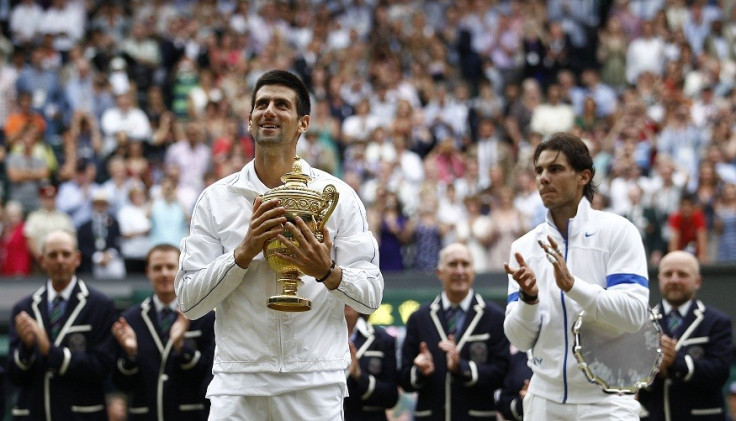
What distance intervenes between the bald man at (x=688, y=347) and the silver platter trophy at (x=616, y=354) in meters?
2.52

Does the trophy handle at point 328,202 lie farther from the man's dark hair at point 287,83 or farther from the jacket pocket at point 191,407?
the jacket pocket at point 191,407

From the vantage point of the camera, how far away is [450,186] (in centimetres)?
1825

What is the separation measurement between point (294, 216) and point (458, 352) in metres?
4.25

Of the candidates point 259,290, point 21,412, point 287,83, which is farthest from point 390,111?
point 259,290

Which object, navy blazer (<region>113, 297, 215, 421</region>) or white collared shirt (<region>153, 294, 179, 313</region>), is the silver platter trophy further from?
white collared shirt (<region>153, 294, 179, 313</region>)

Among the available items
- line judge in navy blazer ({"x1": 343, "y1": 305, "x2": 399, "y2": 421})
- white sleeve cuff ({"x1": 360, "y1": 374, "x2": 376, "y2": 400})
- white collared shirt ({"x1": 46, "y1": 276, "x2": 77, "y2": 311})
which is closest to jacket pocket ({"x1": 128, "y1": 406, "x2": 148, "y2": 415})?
white collared shirt ({"x1": 46, "y1": 276, "x2": 77, "y2": 311})

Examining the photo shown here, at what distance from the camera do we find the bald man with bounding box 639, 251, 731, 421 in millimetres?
9844

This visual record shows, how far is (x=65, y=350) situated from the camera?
979cm

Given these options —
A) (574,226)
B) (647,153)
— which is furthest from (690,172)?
(574,226)

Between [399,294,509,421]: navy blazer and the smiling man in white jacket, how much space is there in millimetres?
2524

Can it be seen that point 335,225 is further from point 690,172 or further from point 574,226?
point 690,172

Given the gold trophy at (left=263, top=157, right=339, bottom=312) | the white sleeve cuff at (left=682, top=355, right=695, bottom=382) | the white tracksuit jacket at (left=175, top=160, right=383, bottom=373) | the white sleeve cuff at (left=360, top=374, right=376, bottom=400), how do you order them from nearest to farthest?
the gold trophy at (left=263, top=157, right=339, bottom=312) < the white tracksuit jacket at (left=175, top=160, right=383, bottom=373) < the white sleeve cuff at (left=682, top=355, right=695, bottom=382) < the white sleeve cuff at (left=360, top=374, right=376, bottom=400)

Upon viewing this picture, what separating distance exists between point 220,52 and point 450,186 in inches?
225

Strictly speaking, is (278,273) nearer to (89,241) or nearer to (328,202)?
(328,202)
